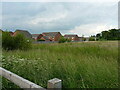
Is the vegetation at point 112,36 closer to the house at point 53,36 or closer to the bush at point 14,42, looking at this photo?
the bush at point 14,42

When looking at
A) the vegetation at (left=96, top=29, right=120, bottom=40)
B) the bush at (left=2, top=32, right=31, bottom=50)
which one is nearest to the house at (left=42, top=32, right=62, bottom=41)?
the vegetation at (left=96, top=29, right=120, bottom=40)

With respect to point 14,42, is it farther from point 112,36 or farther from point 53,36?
point 53,36

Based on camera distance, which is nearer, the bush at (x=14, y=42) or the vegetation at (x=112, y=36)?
the vegetation at (x=112, y=36)

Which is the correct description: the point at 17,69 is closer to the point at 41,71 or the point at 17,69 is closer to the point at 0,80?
the point at 0,80

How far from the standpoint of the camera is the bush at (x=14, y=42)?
10010mm

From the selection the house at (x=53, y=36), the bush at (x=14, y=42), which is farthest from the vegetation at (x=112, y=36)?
the house at (x=53, y=36)

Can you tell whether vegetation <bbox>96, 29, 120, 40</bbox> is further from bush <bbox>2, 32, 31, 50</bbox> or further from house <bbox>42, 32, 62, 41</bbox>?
house <bbox>42, 32, 62, 41</bbox>

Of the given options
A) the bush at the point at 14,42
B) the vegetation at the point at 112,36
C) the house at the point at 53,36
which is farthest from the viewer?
the house at the point at 53,36

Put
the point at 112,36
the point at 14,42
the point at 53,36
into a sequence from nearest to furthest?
the point at 14,42
the point at 112,36
the point at 53,36

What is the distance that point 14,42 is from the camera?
10.4 meters

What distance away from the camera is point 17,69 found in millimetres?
3555

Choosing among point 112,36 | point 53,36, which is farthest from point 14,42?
point 53,36

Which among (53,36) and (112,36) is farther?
(53,36)

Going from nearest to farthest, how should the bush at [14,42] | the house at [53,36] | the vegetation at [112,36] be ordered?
the vegetation at [112,36] < the bush at [14,42] < the house at [53,36]
